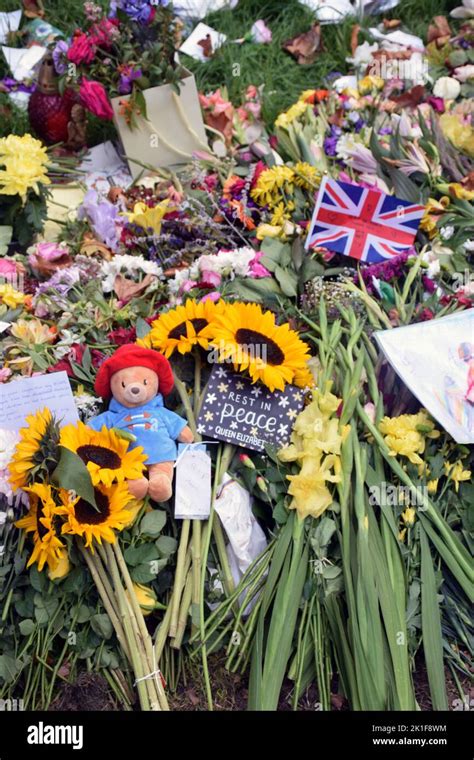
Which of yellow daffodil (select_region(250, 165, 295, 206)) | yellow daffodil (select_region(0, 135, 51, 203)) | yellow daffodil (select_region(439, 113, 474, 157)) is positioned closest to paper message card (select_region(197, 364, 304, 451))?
yellow daffodil (select_region(250, 165, 295, 206))

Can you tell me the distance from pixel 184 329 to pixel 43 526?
0.63 m

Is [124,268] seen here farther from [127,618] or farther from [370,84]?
[370,84]

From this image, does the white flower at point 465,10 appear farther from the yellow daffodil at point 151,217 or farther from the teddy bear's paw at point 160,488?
the teddy bear's paw at point 160,488

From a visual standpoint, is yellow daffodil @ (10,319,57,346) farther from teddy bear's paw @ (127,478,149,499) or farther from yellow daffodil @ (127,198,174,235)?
teddy bear's paw @ (127,478,149,499)

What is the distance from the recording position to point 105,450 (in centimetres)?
178

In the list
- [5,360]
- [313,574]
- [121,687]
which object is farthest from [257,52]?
[121,687]

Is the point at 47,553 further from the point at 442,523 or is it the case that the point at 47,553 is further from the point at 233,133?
the point at 233,133

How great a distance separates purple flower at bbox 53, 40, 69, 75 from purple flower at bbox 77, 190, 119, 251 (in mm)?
575

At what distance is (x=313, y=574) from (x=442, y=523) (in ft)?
1.09

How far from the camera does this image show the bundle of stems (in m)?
1.70

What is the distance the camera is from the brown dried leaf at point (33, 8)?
12.3 feet

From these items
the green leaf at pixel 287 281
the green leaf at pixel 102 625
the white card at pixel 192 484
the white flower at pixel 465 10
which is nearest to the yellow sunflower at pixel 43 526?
the green leaf at pixel 102 625

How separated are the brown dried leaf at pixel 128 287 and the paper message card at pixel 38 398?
52 centimetres

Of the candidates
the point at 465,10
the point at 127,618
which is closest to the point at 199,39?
the point at 465,10
